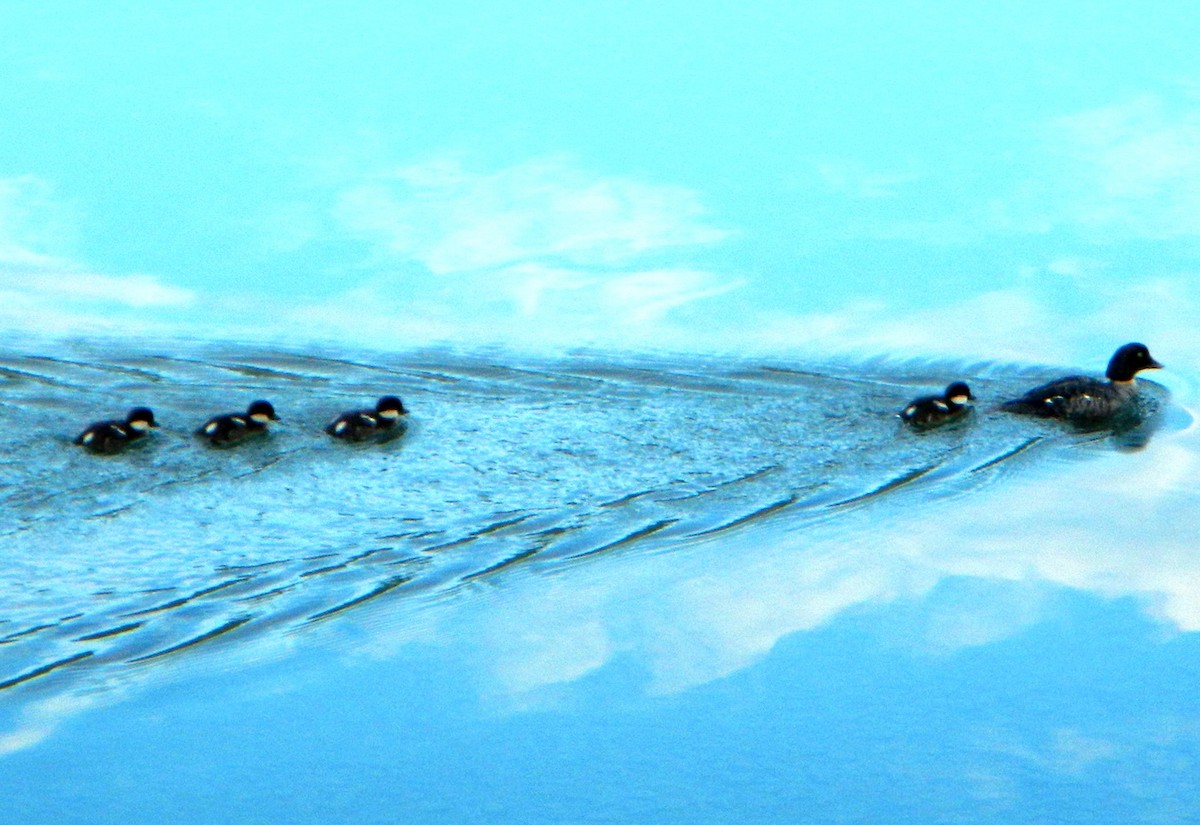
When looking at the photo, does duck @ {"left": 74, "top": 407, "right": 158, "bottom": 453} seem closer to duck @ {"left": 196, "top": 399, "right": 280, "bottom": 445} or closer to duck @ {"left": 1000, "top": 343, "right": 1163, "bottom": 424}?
duck @ {"left": 196, "top": 399, "right": 280, "bottom": 445}

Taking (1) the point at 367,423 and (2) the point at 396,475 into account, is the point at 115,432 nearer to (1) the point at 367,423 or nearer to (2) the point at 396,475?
(1) the point at 367,423

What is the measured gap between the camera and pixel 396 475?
24.0 ft

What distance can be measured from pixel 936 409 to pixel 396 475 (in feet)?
8.20

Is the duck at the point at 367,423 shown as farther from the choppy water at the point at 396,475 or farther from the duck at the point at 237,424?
the duck at the point at 237,424

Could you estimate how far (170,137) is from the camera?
1172 centimetres

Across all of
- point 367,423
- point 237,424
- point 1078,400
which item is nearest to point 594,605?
point 367,423

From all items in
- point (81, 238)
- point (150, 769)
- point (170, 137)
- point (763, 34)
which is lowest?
point (150, 769)

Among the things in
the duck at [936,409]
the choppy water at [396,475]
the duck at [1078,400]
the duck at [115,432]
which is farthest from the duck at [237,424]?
the duck at [1078,400]

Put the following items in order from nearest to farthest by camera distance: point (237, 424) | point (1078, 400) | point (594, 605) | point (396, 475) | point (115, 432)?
1. point (594, 605)
2. point (396, 475)
3. point (115, 432)
4. point (237, 424)
5. point (1078, 400)

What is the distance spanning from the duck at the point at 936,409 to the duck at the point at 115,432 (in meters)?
3.38

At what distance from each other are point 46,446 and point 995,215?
583 centimetres

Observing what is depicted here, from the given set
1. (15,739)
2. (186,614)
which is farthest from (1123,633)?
(15,739)

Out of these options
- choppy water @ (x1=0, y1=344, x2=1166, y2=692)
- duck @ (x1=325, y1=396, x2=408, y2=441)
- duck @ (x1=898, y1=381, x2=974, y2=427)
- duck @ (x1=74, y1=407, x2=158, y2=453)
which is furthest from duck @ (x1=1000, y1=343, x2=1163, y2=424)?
duck @ (x1=74, y1=407, x2=158, y2=453)

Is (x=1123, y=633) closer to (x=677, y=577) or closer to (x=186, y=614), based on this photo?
(x=677, y=577)
